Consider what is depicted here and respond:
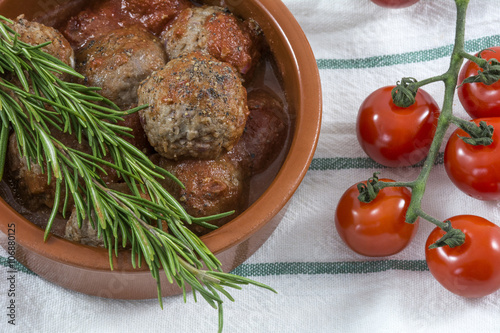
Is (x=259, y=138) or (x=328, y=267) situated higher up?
(x=259, y=138)

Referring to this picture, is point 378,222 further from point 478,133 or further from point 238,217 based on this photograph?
point 238,217

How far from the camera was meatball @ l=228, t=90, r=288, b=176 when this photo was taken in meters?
1.51

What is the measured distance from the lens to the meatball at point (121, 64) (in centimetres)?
141

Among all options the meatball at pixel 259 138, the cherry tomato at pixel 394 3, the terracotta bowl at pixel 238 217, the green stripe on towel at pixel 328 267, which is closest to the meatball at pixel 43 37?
the terracotta bowl at pixel 238 217

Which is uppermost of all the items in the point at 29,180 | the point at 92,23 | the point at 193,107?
the point at 92,23

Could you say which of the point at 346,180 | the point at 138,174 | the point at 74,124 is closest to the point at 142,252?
the point at 138,174

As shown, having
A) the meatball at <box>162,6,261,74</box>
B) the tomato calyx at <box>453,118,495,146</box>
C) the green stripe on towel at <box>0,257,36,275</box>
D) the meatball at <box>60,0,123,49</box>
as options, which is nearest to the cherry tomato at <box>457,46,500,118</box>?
the tomato calyx at <box>453,118,495,146</box>

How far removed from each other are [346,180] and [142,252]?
82 centimetres

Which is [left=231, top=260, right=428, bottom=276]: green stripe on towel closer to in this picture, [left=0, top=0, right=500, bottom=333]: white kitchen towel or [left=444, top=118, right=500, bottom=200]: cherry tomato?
[left=0, top=0, right=500, bottom=333]: white kitchen towel

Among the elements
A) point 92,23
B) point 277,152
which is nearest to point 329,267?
point 277,152

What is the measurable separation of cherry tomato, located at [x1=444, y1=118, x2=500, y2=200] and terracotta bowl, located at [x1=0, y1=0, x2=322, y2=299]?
0.48m

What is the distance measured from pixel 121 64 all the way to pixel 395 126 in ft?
2.75

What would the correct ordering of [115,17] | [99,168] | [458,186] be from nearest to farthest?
[99,168], [115,17], [458,186]

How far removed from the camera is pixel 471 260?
159 centimetres
